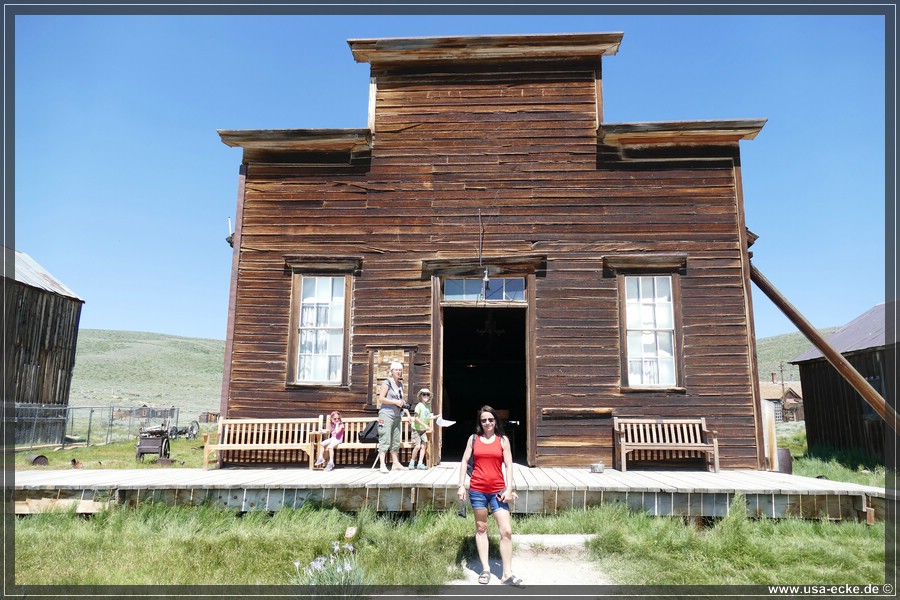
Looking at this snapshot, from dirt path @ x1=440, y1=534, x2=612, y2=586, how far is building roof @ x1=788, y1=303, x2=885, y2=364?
Answer: 1303cm

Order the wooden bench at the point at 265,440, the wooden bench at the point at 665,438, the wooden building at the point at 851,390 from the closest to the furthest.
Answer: the wooden bench at the point at 665,438, the wooden bench at the point at 265,440, the wooden building at the point at 851,390

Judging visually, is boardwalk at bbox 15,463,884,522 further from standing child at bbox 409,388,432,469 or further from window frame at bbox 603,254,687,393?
window frame at bbox 603,254,687,393

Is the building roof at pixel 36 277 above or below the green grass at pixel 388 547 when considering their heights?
above

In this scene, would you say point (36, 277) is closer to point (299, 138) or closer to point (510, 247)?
point (299, 138)

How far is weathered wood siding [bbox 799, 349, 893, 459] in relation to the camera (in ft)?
52.2

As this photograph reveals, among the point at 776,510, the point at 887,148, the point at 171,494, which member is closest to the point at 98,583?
the point at 171,494

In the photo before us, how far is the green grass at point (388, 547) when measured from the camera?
5.68 m

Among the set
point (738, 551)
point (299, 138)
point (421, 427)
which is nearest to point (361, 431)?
point (421, 427)

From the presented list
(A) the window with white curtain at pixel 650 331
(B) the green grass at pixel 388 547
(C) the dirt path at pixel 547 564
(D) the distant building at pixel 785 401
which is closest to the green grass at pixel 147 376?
(B) the green grass at pixel 388 547

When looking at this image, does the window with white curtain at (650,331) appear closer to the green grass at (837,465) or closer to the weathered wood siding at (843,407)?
the green grass at (837,465)

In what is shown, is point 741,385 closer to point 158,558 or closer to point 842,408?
point 158,558

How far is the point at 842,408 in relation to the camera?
1767 centimetres

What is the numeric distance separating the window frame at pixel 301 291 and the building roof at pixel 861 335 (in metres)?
13.0

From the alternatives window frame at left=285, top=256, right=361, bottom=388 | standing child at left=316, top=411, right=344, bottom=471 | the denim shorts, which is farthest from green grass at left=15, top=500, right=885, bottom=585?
window frame at left=285, top=256, right=361, bottom=388
